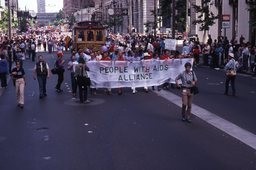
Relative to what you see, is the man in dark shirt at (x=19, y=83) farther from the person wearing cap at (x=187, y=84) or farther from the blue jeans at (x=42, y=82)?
the person wearing cap at (x=187, y=84)

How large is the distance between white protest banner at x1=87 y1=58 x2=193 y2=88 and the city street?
3.05 ft

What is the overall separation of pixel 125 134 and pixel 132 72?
8.74 metres

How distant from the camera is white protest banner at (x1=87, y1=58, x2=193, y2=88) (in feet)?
67.5

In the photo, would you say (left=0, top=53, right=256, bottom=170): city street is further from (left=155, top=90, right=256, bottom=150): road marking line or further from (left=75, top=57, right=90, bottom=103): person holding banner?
(left=75, top=57, right=90, bottom=103): person holding banner

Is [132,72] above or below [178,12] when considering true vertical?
below

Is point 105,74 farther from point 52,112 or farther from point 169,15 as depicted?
point 169,15

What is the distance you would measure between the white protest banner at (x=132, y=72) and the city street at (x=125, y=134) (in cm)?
93

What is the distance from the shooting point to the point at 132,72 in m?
20.9

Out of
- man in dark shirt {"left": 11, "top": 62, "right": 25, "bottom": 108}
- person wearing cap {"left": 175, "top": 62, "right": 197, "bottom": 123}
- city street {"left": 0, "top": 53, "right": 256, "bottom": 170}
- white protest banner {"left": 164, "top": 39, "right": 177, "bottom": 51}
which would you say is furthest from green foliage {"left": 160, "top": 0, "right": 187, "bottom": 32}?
person wearing cap {"left": 175, "top": 62, "right": 197, "bottom": 123}

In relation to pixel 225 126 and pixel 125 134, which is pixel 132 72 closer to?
pixel 225 126

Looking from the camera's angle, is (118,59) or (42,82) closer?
(42,82)

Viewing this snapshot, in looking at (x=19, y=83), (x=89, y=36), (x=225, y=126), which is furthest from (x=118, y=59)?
(x=89, y=36)

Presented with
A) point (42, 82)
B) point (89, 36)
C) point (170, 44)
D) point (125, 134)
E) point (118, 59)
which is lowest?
point (125, 134)

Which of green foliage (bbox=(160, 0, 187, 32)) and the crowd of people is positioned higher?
green foliage (bbox=(160, 0, 187, 32))
